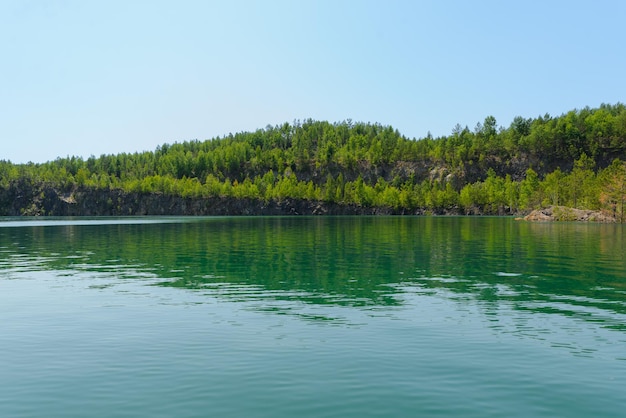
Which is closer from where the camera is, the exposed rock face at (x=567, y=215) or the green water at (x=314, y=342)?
the green water at (x=314, y=342)

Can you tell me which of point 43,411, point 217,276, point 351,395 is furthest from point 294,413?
point 217,276

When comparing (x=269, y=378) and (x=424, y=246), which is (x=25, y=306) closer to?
(x=269, y=378)

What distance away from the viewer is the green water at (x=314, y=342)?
59.8ft

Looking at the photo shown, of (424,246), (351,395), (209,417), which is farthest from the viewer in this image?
(424,246)

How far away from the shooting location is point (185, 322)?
30.4 m

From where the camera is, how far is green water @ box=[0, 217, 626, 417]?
18219 millimetres

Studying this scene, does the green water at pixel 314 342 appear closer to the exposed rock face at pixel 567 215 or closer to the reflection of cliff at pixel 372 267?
the reflection of cliff at pixel 372 267

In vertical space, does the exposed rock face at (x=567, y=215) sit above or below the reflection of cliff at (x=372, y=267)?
above

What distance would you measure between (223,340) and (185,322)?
4986 mm

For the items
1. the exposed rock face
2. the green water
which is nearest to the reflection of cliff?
the green water

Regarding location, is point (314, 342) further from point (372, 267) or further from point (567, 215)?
point (567, 215)

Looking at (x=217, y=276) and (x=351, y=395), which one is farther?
(x=217, y=276)

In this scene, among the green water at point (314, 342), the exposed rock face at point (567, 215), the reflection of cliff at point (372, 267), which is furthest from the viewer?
the exposed rock face at point (567, 215)

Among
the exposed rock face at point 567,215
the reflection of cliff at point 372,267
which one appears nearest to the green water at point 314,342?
the reflection of cliff at point 372,267
